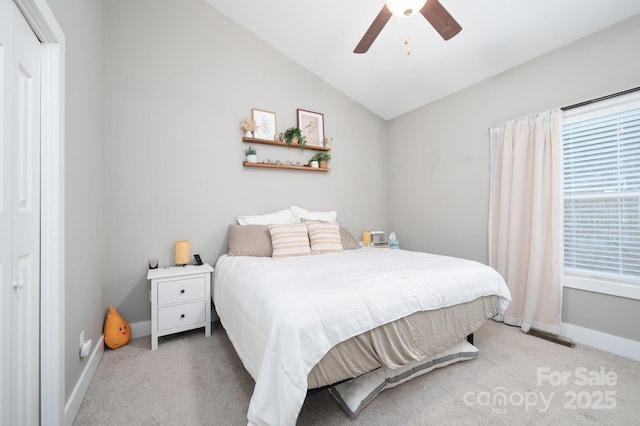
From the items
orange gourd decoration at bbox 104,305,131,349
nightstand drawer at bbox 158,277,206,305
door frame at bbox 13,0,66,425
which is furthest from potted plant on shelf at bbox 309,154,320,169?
orange gourd decoration at bbox 104,305,131,349

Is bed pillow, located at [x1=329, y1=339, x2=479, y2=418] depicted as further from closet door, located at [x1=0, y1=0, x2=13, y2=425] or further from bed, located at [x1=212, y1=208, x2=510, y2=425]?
closet door, located at [x1=0, y1=0, x2=13, y2=425]

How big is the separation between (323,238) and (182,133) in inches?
71.3

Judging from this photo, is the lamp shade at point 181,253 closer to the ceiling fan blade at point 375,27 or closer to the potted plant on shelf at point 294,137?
the potted plant on shelf at point 294,137

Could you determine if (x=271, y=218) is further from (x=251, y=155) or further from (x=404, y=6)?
(x=404, y=6)

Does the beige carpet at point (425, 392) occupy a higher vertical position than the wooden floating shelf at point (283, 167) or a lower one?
lower

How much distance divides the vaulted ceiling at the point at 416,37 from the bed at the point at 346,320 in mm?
2150

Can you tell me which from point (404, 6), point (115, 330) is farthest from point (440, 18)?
point (115, 330)

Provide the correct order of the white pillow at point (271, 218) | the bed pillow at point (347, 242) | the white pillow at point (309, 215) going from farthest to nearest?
1. the white pillow at point (309, 215)
2. the bed pillow at point (347, 242)
3. the white pillow at point (271, 218)

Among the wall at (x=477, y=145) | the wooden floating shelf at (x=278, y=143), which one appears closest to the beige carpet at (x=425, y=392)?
the wall at (x=477, y=145)

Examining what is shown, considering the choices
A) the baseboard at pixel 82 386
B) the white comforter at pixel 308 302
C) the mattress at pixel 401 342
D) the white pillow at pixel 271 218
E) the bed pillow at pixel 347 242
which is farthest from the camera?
the bed pillow at pixel 347 242

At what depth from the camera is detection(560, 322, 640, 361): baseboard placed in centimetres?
201

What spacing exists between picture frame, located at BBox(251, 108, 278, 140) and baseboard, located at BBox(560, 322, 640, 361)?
3.51 meters

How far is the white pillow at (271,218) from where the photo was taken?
287 centimetres

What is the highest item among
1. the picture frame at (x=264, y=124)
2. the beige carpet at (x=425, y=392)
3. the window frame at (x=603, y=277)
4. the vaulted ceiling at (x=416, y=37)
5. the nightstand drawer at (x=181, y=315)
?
the vaulted ceiling at (x=416, y=37)
